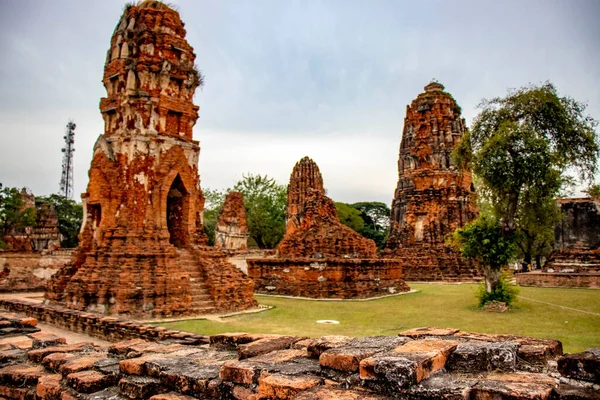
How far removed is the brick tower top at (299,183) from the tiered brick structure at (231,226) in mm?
3216

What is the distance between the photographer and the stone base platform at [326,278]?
599 inches

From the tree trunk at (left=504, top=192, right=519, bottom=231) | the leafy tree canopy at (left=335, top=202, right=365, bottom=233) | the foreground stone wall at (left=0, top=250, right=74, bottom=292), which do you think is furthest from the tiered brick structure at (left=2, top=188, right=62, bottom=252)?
the leafy tree canopy at (left=335, top=202, right=365, bottom=233)

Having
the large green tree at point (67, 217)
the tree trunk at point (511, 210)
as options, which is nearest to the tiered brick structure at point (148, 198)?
the tree trunk at point (511, 210)

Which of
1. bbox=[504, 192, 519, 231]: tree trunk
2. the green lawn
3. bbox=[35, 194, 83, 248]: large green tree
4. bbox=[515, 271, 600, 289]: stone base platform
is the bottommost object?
the green lawn

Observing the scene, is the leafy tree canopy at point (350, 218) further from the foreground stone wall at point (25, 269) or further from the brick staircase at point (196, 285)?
the brick staircase at point (196, 285)

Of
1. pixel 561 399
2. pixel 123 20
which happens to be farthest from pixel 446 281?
pixel 561 399

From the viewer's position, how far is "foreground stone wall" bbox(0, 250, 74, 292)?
19000mm

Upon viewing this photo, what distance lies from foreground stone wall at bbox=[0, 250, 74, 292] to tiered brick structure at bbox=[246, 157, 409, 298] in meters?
8.15

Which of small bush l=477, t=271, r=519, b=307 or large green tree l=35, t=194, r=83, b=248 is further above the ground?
large green tree l=35, t=194, r=83, b=248

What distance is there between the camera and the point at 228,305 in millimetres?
11758

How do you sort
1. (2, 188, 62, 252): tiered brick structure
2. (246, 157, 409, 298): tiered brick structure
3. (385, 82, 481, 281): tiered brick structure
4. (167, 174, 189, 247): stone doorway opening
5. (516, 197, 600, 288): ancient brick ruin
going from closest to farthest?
(167, 174, 189, 247): stone doorway opening, (246, 157, 409, 298): tiered brick structure, (516, 197, 600, 288): ancient brick ruin, (385, 82, 481, 281): tiered brick structure, (2, 188, 62, 252): tiered brick structure

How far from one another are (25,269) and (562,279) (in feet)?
66.1

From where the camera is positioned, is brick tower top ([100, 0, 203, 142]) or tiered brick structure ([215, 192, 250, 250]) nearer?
brick tower top ([100, 0, 203, 142])

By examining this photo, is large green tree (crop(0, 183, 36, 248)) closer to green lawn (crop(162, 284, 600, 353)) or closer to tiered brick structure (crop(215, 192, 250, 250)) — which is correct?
tiered brick structure (crop(215, 192, 250, 250))
